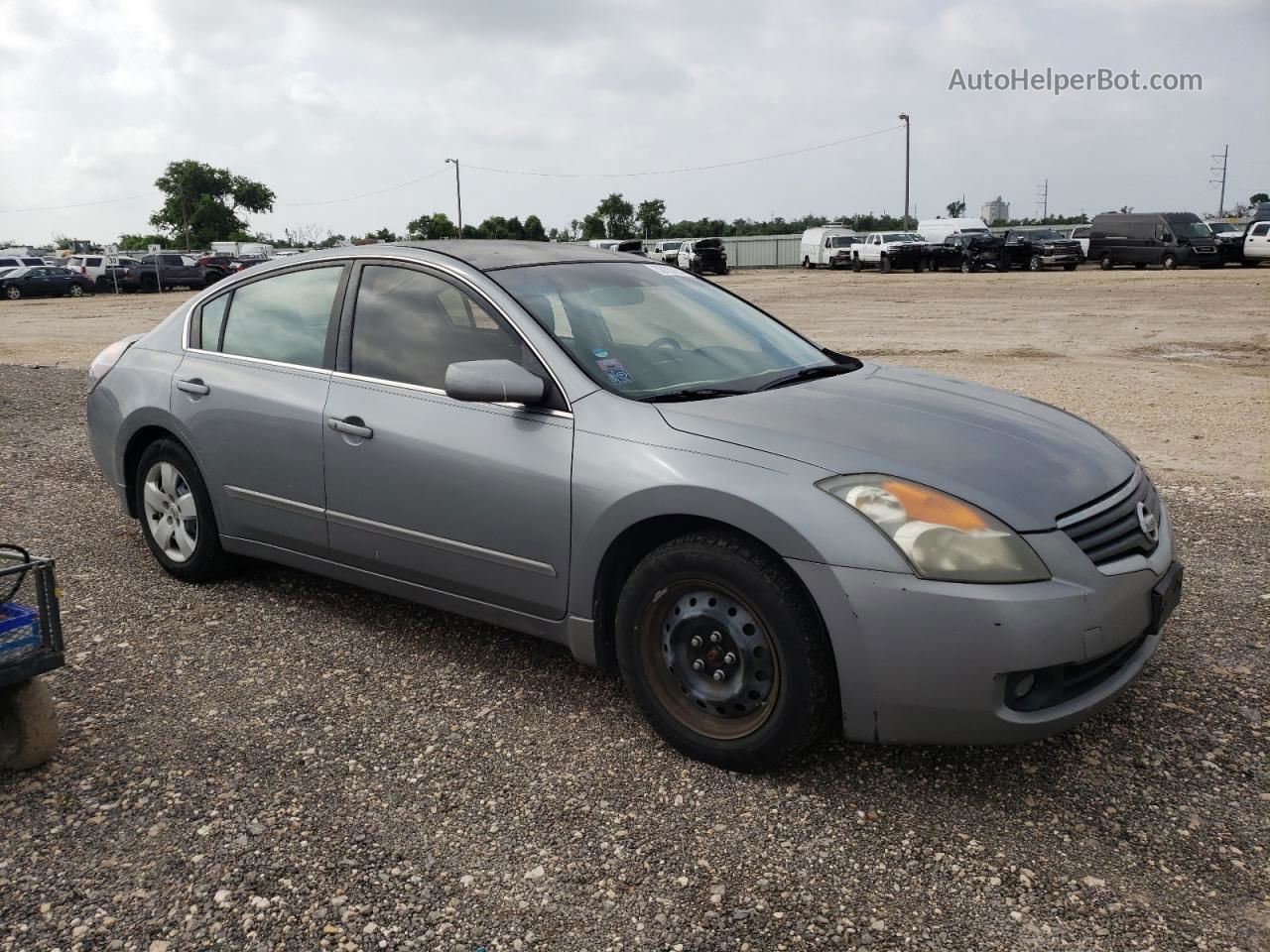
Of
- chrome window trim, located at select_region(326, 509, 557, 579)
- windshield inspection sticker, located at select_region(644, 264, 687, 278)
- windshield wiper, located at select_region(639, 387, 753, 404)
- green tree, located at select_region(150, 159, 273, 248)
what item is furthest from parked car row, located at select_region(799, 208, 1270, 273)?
green tree, located at select_region(150, 159, 273, 248)

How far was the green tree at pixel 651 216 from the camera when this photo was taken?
90625mm

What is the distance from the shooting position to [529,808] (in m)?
3.14

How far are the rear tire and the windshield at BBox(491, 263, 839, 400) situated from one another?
76.2 inches

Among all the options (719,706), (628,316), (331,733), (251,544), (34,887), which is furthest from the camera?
(251,544)

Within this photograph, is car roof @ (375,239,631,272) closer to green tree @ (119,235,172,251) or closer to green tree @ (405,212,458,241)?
green tree @ (405,212,458,241)

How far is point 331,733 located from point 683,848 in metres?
1.31

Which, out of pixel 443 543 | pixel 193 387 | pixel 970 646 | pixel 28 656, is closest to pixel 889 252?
pixel 193 387

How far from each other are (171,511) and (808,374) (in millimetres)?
2912

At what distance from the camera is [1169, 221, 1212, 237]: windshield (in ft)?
110

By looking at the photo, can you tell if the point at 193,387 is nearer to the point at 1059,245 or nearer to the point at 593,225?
the point at 1059,245

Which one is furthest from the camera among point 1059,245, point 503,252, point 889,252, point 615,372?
point 889,252

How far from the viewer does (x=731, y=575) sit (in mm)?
3070

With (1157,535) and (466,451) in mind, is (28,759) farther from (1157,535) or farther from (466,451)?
(1157,535)

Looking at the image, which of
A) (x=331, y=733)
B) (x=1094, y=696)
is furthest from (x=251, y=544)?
(x=1094, y=696)
